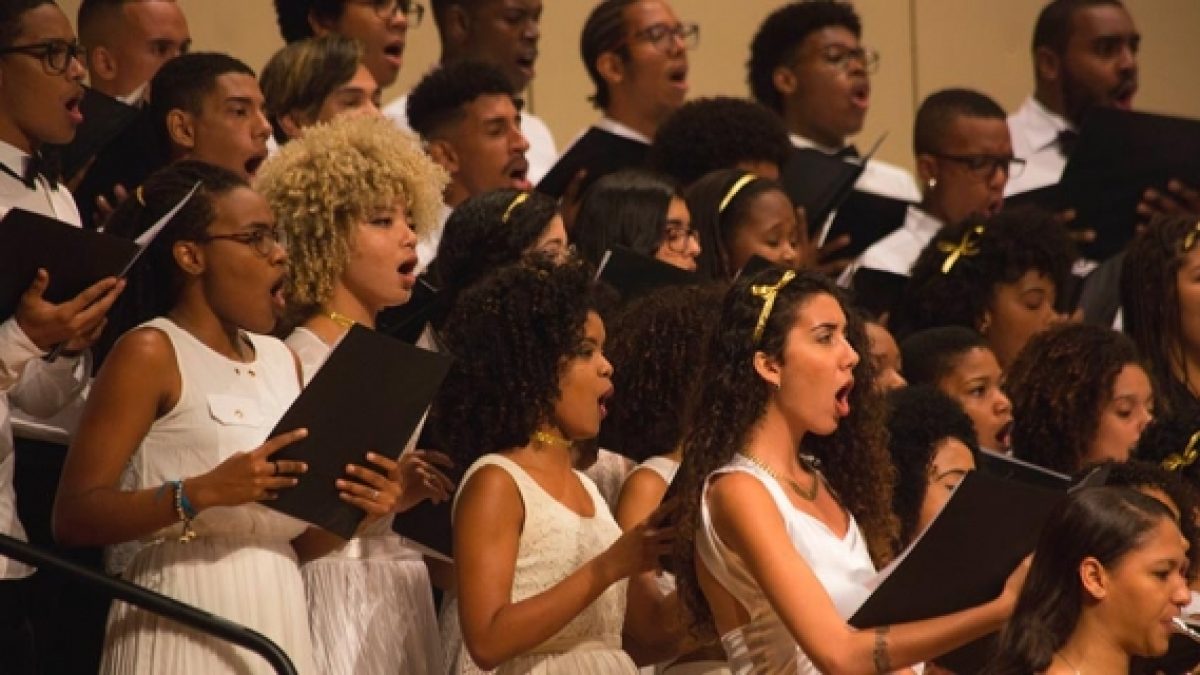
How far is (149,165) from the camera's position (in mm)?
4832

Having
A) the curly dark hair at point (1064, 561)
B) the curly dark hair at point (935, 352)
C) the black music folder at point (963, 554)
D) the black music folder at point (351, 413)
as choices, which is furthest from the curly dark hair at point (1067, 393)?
the black music folder at point (351, 413)

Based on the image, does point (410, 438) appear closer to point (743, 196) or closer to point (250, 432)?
point (250, 432)

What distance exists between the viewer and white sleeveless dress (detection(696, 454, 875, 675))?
3451 mm

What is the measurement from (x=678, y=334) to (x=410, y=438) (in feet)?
1.88

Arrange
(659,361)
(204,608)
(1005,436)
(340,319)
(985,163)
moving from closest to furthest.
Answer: (204,608)
(659,361)
(340,319)
(1005,436)
(985,163)

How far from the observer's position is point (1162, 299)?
5539 mm

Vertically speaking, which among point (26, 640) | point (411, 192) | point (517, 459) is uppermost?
point (411, 192)

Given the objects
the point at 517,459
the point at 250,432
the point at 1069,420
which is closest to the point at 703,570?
the point at 517,459

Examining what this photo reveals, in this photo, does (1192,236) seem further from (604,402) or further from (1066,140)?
(604,402)

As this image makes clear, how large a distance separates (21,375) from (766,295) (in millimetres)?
1225

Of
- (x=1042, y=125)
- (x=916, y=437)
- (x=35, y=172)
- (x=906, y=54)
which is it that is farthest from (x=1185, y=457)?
(x=906, y=54)

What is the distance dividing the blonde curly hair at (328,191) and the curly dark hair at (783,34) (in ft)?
8.88

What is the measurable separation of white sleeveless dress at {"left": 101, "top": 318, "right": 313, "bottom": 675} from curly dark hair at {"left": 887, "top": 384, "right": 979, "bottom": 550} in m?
1.23

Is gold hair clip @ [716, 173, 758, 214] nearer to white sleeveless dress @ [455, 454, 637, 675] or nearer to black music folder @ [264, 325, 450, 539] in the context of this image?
white sleeveless dress @ [455, 454, 637, 675]
